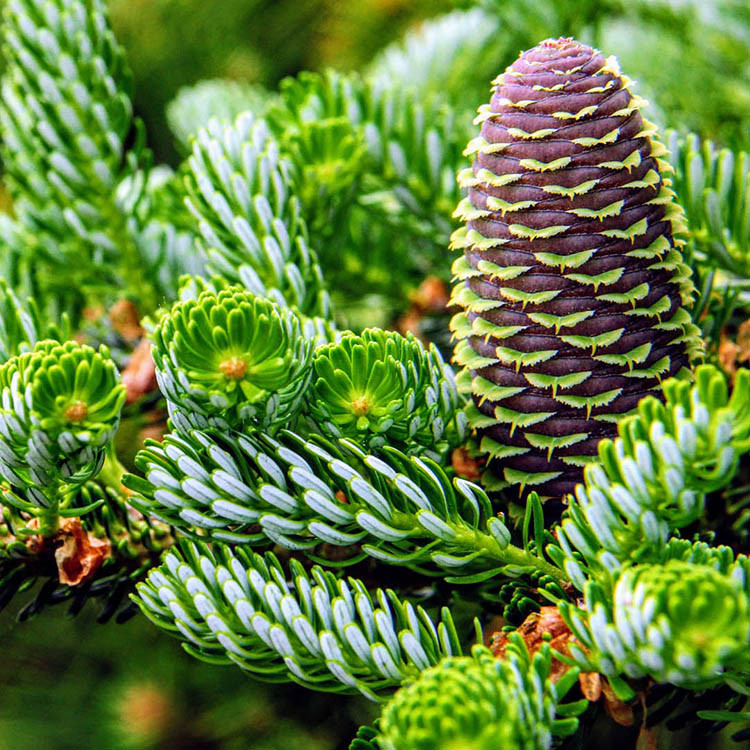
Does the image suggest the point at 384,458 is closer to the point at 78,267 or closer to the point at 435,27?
the point at 78,267

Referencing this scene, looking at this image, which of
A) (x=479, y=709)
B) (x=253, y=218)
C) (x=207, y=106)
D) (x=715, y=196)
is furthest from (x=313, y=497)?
(x=207, y=106)

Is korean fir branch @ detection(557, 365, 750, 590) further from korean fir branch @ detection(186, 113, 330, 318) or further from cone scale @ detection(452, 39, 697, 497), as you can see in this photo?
korean fir branch @ detection(186, 113, 330, 318)

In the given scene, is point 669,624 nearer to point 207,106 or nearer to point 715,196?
point 715,196

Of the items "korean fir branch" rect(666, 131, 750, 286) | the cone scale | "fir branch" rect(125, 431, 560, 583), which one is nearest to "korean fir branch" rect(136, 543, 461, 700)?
"fir branch" rect(125, 431, 560, 583)

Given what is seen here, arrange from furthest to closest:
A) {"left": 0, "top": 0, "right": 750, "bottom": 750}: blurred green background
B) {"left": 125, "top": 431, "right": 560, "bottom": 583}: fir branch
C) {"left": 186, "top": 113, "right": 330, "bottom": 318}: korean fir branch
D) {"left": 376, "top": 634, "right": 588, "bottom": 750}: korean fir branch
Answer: {"left": 0, "top": 0, "right": 750, "bottom": 750}: blurred green background
{"left": 186, "top": 113, "right": 330, "bottom": 318}: korean fir branch
{"left": 125, "top": 431, "right": 560, "bottom": 583}: fir branch
{"left": 376, "top": 634, "right": 588, "bottom": 750}: korean fir branch

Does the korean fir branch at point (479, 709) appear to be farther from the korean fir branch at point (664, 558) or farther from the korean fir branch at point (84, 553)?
the korean fir branch at point (84, 553)

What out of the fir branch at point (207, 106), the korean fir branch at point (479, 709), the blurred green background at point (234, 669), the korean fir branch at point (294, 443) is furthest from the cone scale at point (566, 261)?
the fir branch at point (207, 106)
